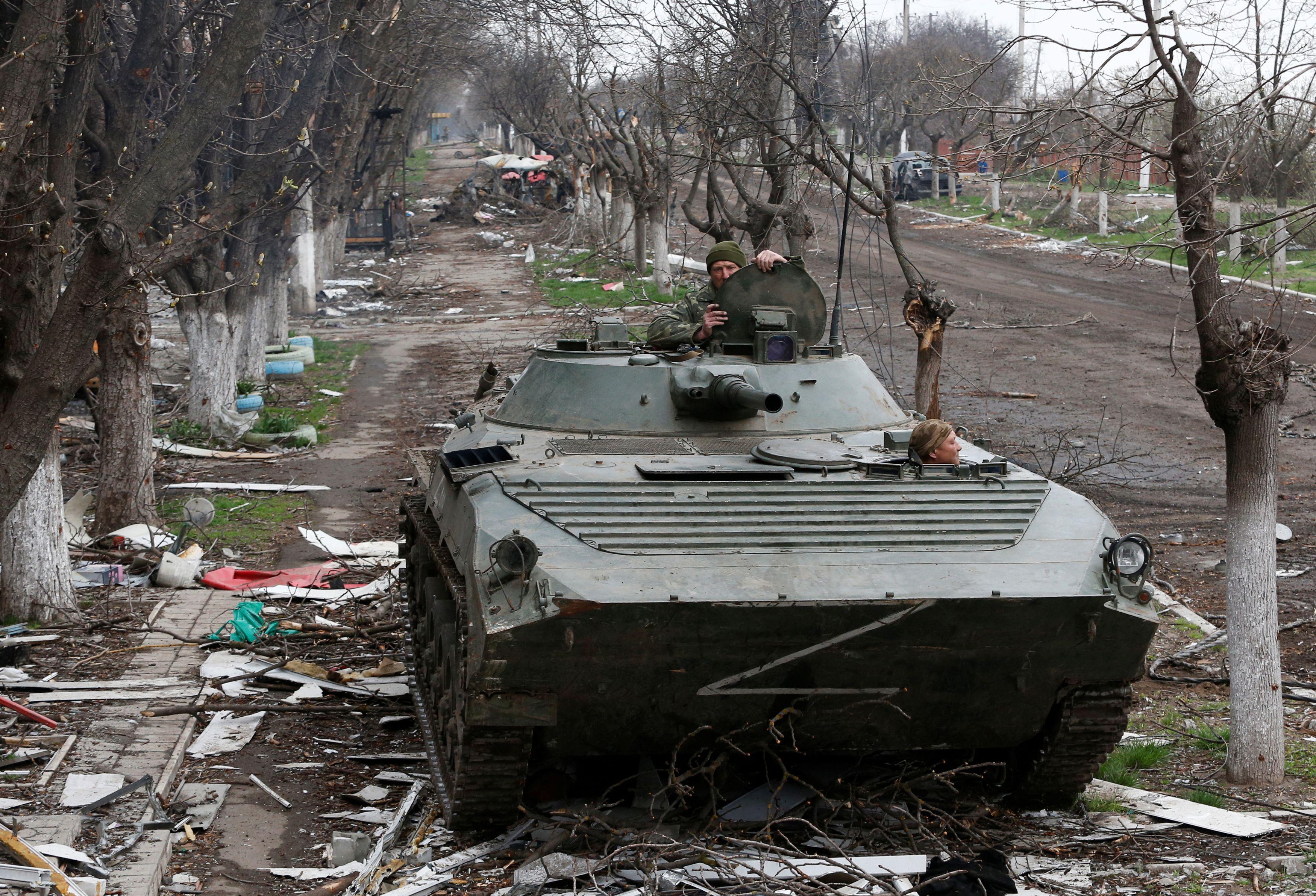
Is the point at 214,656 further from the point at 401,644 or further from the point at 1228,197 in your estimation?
the point at 1228,197

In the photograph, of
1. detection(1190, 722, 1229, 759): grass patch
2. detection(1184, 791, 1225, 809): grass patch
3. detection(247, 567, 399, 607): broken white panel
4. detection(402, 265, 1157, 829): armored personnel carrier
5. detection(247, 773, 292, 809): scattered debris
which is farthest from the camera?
detection(247, 567, 399, 607): broken white panel

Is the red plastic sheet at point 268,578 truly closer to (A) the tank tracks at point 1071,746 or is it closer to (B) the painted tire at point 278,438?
(B) the painted tire at point 278,438

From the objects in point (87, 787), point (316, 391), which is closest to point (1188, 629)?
point (87, 787)

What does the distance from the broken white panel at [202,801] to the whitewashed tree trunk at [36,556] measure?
→ 3295 mm

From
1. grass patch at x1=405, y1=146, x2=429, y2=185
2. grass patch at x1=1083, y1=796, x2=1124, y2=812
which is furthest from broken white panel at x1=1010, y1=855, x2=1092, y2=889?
grass patch at x1=405, y1=146, x2=429, y2=185

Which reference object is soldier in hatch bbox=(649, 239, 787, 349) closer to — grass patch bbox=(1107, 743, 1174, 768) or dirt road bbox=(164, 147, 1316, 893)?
dirt road bbox=(164, 147, 1316, 893)

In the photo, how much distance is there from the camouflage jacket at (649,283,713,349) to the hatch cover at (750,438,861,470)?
1.29m

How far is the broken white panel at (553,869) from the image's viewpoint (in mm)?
5523

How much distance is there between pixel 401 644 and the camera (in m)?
9.04

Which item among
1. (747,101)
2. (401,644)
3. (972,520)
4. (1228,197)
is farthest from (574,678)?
(1228,197)

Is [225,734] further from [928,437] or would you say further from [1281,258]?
[1281,258]

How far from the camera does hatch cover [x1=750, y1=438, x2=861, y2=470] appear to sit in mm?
6406

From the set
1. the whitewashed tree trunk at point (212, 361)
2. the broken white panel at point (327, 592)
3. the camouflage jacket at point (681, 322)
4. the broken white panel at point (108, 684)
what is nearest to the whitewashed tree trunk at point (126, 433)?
the broken white panel at point (327, 592)

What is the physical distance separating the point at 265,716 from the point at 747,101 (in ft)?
23.1
